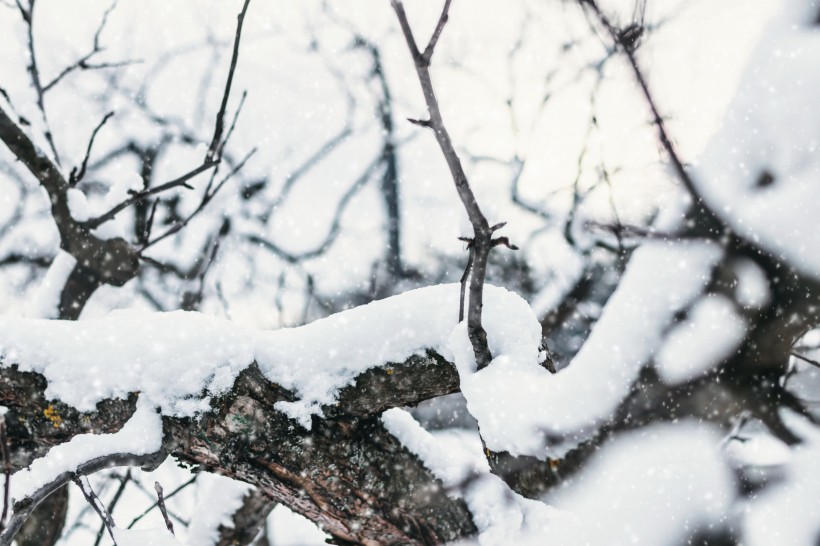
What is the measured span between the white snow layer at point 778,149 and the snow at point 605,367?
7 centimetres

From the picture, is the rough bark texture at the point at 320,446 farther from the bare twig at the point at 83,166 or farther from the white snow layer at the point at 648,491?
the bare twig at the point at 83,166

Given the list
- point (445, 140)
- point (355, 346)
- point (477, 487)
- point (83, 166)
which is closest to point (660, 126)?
point (445, 140)

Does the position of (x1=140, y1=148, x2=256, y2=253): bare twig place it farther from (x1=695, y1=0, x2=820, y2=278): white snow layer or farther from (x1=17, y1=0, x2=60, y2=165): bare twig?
(x1=695, y1=0, x2=820, y2=278): white snow layer

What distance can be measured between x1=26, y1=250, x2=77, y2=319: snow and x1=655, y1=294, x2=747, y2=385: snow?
257 cm

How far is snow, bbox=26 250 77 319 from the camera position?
2.40m

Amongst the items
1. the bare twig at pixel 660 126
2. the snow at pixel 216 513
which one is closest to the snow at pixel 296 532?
the snow at pixel 216 513

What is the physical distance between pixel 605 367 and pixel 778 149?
428 mm

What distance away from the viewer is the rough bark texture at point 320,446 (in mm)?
1430

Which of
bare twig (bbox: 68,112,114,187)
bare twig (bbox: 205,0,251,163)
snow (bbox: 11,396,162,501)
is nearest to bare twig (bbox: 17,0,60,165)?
bare twig (bbox: 68,112,114,187)

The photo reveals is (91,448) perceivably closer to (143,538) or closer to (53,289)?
(143,538)

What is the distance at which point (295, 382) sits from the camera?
1.51 meters

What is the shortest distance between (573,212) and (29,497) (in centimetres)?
531

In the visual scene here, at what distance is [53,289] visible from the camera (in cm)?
240

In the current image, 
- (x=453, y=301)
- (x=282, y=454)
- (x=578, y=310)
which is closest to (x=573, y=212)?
(x=578, y=310)
